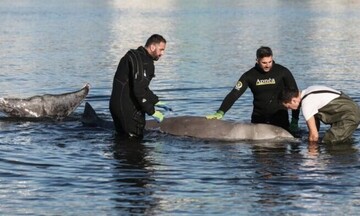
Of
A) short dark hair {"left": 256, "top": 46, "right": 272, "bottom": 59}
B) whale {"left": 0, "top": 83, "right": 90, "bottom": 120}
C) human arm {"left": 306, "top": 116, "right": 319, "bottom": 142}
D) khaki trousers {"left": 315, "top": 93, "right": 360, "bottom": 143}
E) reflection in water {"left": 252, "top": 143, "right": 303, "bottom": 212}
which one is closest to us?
reflection in water {"left": 252, "top": 143, "right": 303, "bottom": 212}

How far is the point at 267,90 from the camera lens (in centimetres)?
1541

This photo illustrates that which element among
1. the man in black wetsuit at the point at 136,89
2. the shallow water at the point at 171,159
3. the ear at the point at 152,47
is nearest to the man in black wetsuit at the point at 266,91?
the shallow water at the point at 171,159

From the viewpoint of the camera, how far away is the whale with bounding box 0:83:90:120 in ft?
58.9

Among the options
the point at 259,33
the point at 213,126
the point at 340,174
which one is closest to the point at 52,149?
the point at 213,126

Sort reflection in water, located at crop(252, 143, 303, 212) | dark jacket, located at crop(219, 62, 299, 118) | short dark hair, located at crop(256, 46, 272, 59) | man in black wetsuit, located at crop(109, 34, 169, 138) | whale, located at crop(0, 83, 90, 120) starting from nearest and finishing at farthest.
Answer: reflection in water, located at crop(252, 143, 303, 212) → man in black wetsuit, located at crop(109, 34, 169, 138) → short dark hair, located at crop(256, 46, 272, 59) → dark jacket, located at crop(219, 62, 299, 118) → whale, located at crop(0, 83, 90, 120)

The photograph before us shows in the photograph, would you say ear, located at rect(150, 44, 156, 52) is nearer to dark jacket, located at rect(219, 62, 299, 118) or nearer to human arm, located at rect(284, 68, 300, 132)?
dark jacket, located at rect(219, 62, 299, 118)

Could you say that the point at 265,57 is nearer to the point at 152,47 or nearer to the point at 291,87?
the point at 291,87

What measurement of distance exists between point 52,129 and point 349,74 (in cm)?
1169

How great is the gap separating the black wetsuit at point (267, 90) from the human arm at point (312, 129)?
2.20 ft

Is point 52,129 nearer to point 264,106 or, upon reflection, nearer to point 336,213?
point 264,106

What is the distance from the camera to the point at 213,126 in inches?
608

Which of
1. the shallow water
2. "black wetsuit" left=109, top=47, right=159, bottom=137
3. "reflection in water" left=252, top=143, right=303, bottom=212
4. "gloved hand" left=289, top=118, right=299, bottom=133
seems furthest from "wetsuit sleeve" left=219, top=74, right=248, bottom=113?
"black wetsuit" left=109, top=47, right=159, bottom=137

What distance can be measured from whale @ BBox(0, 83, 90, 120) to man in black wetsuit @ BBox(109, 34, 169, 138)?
9.63 feet

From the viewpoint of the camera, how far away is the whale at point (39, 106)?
58.9 feet
